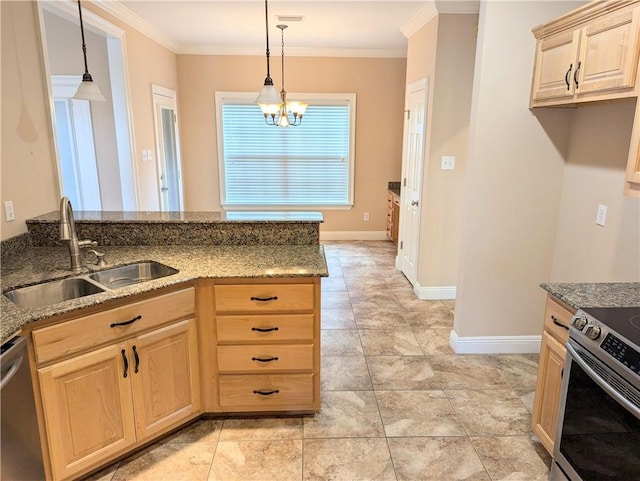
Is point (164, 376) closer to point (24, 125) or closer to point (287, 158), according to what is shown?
point (24, 125)

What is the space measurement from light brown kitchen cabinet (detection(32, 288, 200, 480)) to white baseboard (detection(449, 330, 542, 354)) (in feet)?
6.33

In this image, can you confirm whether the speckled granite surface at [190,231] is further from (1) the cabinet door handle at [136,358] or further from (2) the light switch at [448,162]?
(2) the light switch at [448,162]

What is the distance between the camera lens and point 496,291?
10.1 feet

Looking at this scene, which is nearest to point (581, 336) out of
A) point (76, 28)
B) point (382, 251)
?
point (382, 251)

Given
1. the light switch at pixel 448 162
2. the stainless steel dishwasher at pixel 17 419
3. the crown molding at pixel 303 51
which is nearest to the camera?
the stainless steel dishwasher at pixel 17 419

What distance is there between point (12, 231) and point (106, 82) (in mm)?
2268

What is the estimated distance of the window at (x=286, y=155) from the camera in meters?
6.10

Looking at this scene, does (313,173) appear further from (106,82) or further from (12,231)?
(12,231)

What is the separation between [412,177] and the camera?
4.55 m

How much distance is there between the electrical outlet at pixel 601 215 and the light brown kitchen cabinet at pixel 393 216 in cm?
335

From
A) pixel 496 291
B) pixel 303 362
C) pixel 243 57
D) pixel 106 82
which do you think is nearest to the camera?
pixel 303 362

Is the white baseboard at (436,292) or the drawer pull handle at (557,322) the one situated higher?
the drawer pull handle at (557,322)

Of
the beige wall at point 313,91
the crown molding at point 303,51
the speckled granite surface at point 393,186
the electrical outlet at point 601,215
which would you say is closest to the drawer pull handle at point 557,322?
the electrical outlet at point 601,215

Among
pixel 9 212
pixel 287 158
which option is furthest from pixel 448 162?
pixel 9 212
